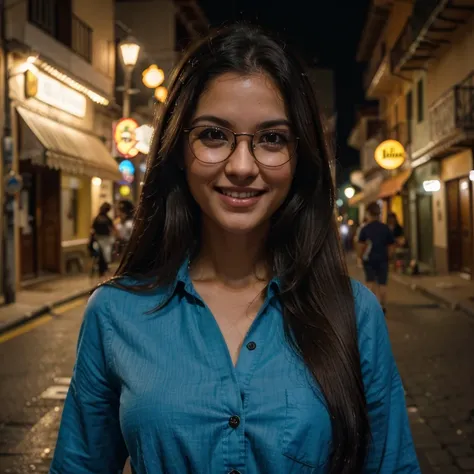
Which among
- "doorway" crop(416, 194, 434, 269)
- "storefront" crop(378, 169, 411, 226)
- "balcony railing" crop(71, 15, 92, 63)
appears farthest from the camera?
"storefront" crop(378, 169, 411, 226)

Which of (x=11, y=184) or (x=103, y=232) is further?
(x=103, y=232)

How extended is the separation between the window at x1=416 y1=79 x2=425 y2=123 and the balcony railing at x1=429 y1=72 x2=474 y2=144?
3.69 m

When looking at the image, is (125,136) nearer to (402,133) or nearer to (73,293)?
(73,293)

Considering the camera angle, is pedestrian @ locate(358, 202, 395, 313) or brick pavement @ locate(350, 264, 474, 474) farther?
pedestrian @ locate(358, 202, 395, 313)

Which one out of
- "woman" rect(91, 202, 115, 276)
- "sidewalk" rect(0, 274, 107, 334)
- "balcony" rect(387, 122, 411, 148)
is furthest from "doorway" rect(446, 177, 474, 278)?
"sidewalk" rect(0, 274, 107, 334)

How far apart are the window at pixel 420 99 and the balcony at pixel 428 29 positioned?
0.85 metres

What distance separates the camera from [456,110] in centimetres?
1752

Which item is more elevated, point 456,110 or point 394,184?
point 456,110

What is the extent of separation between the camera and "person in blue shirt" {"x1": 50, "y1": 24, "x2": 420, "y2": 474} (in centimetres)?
161

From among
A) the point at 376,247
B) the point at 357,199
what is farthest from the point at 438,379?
the point at 357,199

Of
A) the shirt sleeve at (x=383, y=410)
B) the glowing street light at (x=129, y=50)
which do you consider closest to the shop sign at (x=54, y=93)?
the glowing street light at (x=129, y=50)

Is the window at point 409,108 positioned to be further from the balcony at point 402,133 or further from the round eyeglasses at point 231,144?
the round eyeglasses at point 231,144

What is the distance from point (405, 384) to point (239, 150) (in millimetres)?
5663

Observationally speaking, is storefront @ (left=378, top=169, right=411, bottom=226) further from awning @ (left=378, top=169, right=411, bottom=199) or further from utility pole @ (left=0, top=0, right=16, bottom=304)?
utility pole @ (left=0, top=0, right=16, bottom=304)
